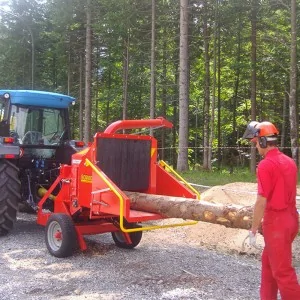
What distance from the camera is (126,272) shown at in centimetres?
612

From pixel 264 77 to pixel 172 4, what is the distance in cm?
750

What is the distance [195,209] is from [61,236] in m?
2.23

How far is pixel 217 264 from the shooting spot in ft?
21.6

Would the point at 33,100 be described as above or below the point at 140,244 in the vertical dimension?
above

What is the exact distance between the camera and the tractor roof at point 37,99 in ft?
28.9

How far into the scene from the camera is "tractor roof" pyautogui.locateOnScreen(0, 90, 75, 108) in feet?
28.9

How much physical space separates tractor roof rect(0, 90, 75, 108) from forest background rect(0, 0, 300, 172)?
30.1 feet

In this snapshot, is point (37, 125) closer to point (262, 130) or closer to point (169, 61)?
point (262, 130)

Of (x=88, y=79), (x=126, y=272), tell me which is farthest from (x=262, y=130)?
(x=88, y=79)

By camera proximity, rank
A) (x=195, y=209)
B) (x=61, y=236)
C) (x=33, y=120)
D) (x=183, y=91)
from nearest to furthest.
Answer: (x=195, y=209) → (x=61, y=236) → (x=33, y=120) → (x=183, y=91)

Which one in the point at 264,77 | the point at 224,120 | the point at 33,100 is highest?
the point at 264,77

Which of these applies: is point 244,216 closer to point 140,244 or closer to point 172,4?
point 140,244

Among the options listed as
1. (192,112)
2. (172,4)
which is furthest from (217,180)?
(192,112)

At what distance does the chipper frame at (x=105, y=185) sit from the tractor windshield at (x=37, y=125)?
1.86 metres
